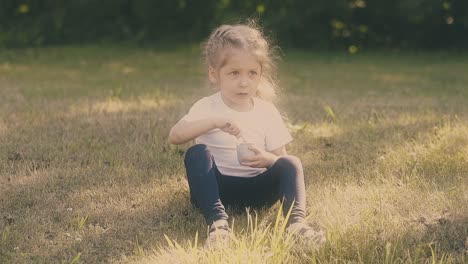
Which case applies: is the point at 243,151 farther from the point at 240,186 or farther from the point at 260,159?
the point at 240,186

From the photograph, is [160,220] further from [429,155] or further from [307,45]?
[307,45]

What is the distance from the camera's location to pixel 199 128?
3484 mm

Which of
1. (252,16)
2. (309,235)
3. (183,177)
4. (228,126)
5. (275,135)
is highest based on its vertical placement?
(228,126)

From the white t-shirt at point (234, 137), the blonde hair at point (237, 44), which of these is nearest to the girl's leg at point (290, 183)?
the white t-shirt at point (234, 137)

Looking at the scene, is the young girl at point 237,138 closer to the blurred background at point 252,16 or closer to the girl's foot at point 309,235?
the girl's foot at point 309,235

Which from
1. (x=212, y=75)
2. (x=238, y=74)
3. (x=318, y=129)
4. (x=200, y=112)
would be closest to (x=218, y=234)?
(x=200, y=112)

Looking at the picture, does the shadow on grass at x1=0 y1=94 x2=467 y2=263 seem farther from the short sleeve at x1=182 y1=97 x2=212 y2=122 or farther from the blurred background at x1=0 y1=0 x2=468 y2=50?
the blurred background at x1=0 y1=0 x2=468 y2=50

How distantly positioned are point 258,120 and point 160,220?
731mm

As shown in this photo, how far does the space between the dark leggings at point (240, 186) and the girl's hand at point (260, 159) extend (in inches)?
1.5

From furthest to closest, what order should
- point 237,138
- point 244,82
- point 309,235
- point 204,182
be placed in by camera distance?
1. point 244,82
2. point 237,138
3. point 204,182
4. point 309,235

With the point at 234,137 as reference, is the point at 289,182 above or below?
below

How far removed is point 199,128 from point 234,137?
0.73 feet

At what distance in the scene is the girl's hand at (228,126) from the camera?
3.39 metres

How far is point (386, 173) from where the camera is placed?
13.6 ft
